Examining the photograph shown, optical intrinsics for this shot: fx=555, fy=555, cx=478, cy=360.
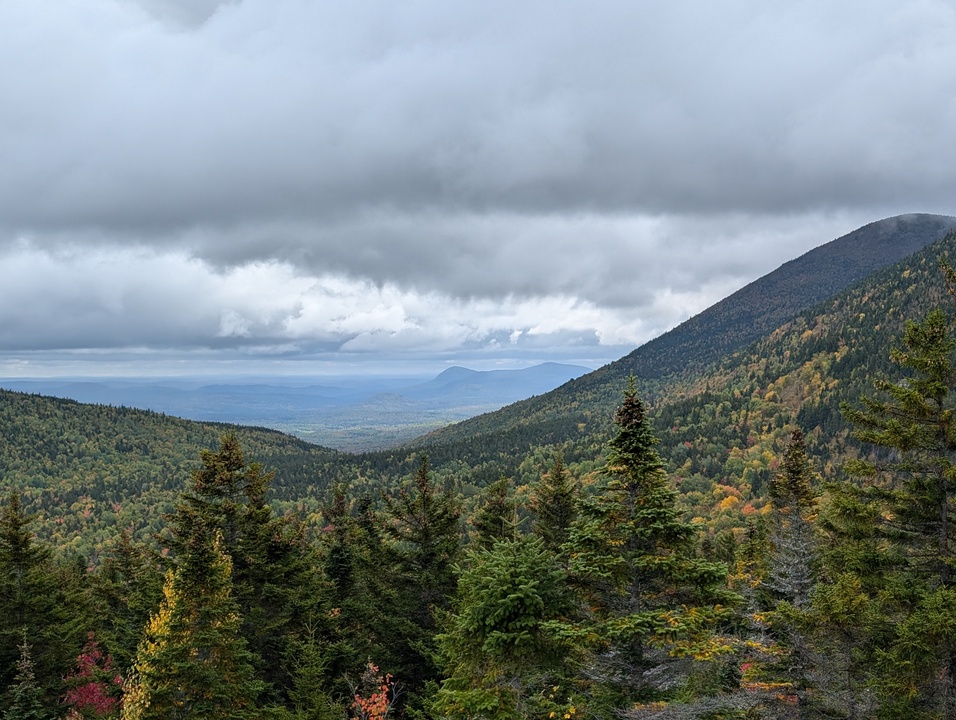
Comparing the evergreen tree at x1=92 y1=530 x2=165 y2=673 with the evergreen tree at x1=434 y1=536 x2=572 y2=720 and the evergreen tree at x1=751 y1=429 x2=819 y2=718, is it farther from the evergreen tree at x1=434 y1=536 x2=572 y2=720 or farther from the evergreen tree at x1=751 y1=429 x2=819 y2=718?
the evergreen tree at x1=751 y1=429 x2=819 y2=718

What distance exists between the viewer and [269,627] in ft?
80.5

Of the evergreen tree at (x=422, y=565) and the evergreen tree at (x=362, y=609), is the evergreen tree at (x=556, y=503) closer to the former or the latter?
the evergreen tree at (x=422, y=565)

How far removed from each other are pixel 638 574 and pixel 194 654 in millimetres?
14087

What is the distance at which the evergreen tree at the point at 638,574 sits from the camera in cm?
1360

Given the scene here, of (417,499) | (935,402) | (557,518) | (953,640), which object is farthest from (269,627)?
(935,402)

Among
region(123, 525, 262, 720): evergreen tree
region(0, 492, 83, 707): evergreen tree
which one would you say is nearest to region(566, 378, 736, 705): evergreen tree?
region(123, 525, 262, 720): evergreen tree

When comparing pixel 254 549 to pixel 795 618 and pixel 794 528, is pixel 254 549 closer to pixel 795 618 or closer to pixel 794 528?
pixel 795 618

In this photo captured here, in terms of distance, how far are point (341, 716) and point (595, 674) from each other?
1513 centimetres

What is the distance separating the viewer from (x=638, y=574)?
14.5 meters

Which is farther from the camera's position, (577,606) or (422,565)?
(422,565)

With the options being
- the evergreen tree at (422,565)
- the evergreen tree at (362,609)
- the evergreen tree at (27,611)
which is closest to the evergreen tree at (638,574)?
the evergreen tree at (362,609)

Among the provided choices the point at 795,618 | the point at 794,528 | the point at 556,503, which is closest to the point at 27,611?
the point at 556,503

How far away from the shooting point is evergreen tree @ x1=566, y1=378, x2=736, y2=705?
13.6 metres

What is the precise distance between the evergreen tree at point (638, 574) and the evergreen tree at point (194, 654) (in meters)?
12.0
